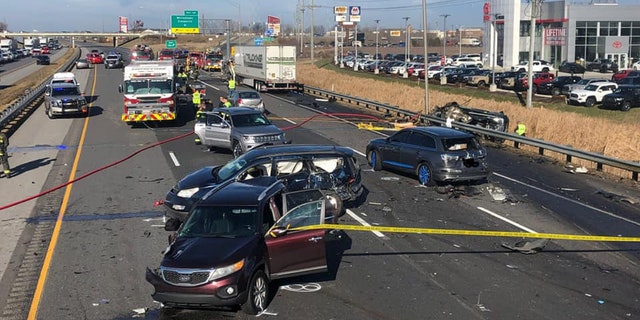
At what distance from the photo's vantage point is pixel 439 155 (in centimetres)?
1758

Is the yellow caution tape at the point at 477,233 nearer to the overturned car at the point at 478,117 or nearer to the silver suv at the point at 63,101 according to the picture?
the overturned car at the point at 478,117

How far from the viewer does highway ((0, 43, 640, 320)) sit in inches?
370

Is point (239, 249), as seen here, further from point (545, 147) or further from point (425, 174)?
point (545, 147)

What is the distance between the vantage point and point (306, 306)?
9.30 metres

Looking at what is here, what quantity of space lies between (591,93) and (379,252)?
35.6 metres

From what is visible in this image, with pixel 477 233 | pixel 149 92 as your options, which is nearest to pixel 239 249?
pixel 477 233

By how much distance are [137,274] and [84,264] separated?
1180mm

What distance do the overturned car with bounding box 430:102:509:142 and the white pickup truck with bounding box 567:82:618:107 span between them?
15.0 metres

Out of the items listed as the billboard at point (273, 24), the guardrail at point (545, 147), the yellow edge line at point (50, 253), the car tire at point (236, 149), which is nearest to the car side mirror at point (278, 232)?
the yellow edge line at point (50, 253)

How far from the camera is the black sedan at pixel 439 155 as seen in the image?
57.2 feet

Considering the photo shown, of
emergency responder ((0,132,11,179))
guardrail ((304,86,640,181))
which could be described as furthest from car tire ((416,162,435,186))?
emergency responder ((0,132,11,179))

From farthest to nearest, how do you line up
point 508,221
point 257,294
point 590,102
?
point 590,102, point 508,221, point 257,294

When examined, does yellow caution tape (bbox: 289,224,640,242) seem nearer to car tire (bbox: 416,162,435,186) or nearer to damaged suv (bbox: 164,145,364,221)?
damaged suv (bbox: 164,145,364,221)

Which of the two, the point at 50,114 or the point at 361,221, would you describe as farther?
the point at 50,114
